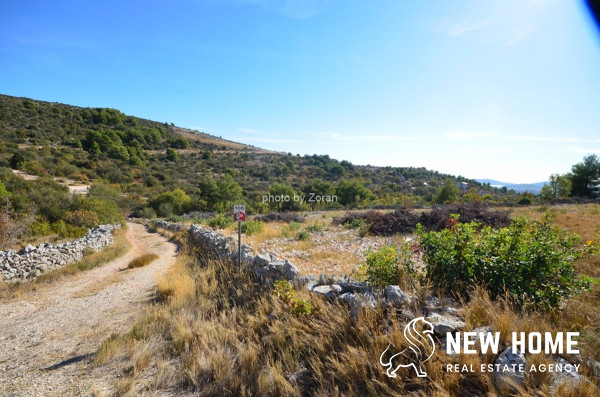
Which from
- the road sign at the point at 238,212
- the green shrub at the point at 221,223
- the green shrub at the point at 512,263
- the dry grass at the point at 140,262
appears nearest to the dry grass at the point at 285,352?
the green shrub at the point at 512,263

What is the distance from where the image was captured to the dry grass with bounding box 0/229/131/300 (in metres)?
6.78

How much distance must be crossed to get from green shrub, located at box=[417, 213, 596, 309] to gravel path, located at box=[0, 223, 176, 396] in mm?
4302

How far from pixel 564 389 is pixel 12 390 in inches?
218

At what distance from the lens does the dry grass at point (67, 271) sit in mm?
6779

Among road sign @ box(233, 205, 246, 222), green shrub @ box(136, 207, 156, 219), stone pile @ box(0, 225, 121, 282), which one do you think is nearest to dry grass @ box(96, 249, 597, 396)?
road sign @ box(233, 205, 246, 222)

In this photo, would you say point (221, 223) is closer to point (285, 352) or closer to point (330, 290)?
point (330, 290)

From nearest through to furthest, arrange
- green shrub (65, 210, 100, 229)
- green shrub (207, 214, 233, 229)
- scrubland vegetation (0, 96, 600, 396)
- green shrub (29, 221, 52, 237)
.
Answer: scrubland vegetation (0, 96, 600, 396), green shrub (29, 221, 52, 237), green shrub (207, 214, 233, 229), green shrub (65, 210, 100, 229)

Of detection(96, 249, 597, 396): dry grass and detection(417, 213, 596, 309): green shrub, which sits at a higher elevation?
detection(417, 213, 596, 309): green shrub

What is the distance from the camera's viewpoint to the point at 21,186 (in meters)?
20.8

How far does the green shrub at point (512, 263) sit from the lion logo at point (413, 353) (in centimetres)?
87

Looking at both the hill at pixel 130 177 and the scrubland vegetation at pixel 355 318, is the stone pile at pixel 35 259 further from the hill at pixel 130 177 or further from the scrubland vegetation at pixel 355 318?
the hill at pixel 130 177

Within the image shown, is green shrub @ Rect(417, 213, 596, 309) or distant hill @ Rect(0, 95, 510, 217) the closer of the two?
green shrub @ Rect(417, 213, 596, 309)

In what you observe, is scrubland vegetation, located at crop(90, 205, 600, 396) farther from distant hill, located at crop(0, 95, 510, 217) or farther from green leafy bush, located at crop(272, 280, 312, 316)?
distant hill, located at crop(0, 95, 510, 217)

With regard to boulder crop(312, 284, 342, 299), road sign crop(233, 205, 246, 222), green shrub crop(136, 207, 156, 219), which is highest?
road sign crop(233, 205, 246, 222)
